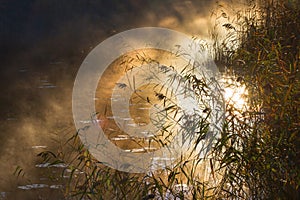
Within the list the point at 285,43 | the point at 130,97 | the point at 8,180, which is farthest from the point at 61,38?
the point at 8,180

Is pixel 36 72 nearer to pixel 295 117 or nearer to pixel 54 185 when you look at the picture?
pixel 54 185

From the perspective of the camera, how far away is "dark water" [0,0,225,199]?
4.30 metres

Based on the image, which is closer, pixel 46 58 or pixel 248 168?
pixel 248 168

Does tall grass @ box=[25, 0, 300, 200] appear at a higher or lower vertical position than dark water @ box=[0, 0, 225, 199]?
lower

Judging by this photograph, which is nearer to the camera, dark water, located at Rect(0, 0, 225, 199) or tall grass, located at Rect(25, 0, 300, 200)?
tall grass, located at Rect(25, 0, 300, 200)

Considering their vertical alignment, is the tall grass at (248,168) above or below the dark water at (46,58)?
below

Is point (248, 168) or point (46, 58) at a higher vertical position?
point (46, 58)

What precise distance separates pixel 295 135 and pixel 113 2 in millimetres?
8074

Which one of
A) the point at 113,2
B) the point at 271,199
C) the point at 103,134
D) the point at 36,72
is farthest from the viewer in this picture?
the point at 113,2

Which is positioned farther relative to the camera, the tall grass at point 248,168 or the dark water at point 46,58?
the dark water at point 46,58

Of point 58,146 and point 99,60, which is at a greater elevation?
point 99,60

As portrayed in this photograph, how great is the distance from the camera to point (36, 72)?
734 cm

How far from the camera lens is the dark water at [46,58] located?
14.1ft

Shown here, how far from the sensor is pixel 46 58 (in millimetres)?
8172
